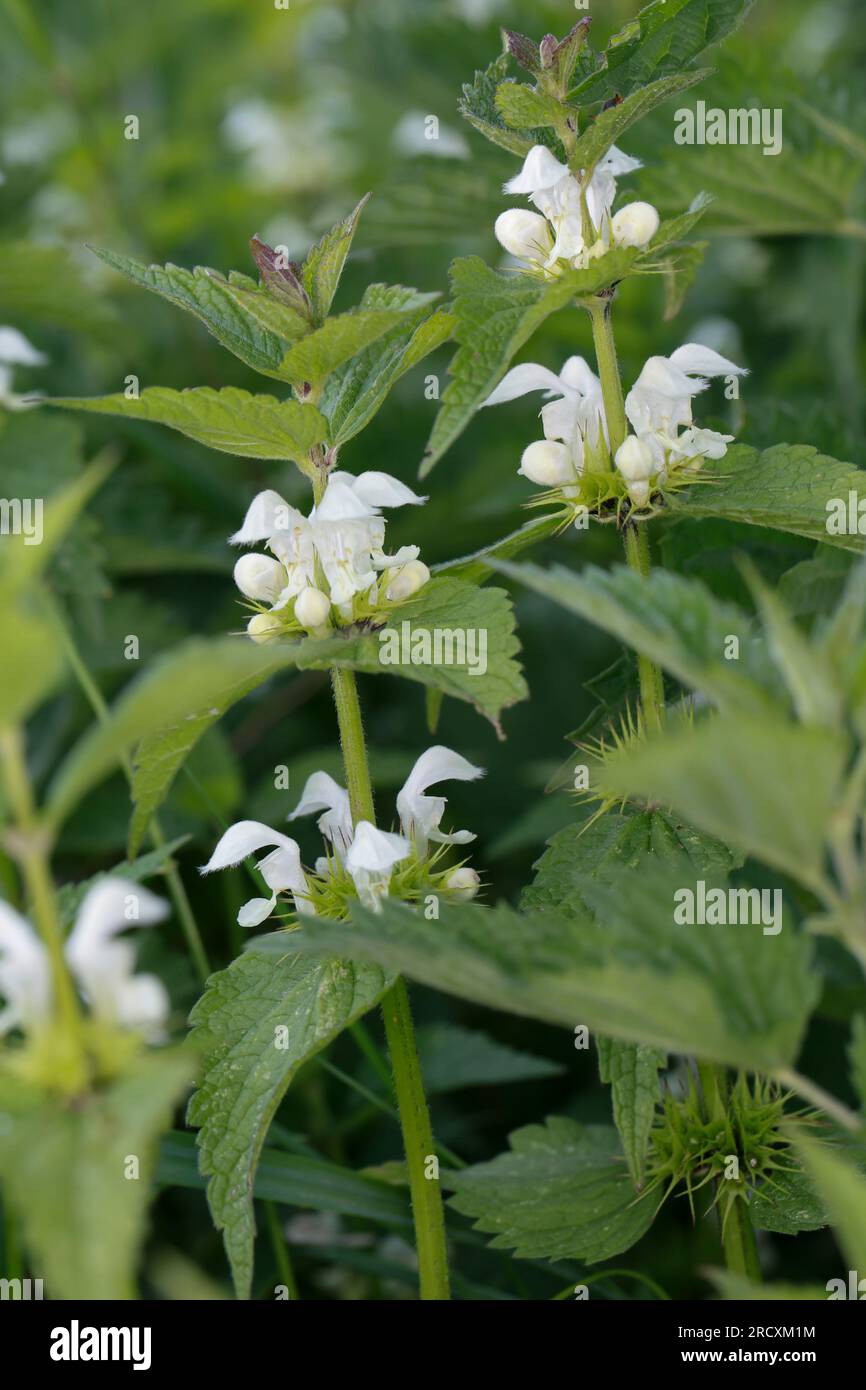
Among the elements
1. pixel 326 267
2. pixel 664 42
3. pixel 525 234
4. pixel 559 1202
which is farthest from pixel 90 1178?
pixel 664 42

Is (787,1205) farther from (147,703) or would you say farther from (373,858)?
(147,703)

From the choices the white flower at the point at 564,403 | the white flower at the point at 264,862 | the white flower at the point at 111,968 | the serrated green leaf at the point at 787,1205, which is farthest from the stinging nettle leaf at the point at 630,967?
the white flower at the point at 564,403

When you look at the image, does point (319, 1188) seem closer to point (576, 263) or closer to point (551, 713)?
point (576, 263)

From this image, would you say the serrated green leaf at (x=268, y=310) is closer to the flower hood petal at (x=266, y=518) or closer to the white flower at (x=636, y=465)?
the flower hood petal at (x=266, y=518)

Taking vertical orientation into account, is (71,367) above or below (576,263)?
above

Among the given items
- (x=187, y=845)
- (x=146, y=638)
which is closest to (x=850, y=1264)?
(x=187, y=845)

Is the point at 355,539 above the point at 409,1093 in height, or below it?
above
